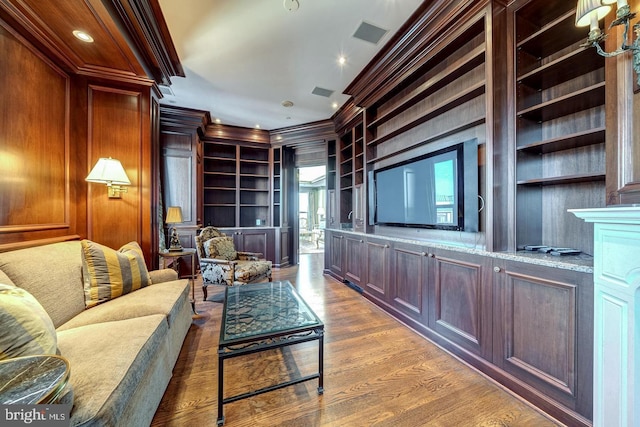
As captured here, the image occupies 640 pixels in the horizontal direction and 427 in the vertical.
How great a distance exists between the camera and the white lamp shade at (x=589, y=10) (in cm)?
115

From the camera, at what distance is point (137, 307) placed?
1.77 m

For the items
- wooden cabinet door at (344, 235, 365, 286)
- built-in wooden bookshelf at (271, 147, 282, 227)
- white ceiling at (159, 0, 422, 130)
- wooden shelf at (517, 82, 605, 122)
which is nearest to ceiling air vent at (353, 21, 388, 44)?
white ceiling at (159, 0, 422, 130)

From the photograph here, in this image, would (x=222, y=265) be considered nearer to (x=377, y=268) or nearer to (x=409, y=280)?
(x=377, y=268)

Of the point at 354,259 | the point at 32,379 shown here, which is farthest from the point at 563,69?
the point at 32,379

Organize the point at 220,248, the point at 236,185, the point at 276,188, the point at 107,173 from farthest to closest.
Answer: the point at 276,188, the point at 236,185, the point at 220,248, the point at 107,173

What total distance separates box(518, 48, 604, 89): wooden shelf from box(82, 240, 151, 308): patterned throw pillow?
10.9 ft

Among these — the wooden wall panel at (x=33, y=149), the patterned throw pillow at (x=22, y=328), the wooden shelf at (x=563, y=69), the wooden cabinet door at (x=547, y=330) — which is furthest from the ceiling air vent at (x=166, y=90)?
→ the wooden cabinet door at (x=547, y=330)

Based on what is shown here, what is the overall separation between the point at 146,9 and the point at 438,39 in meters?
2.45

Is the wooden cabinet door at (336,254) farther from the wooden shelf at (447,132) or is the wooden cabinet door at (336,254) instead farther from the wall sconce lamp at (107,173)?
the wall sconce lamp at (107,173)

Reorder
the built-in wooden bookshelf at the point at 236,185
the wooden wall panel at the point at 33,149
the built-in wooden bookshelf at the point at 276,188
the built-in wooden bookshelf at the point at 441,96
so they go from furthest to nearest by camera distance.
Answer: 1. the built-in wooden bookshelf at the point at 276,188
2. the built-in wooden bookshelf at the point at 236,185
3. the built-in wooden bookshelf at the point at 441,96
4. the wooden wall panel at the point at 33,149

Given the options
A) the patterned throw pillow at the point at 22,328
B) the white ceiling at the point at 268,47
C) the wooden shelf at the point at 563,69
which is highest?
the white ceiling at the point at 268,47

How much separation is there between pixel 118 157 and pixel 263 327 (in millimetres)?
2403

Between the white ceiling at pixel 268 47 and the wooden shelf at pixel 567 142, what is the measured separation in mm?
1510

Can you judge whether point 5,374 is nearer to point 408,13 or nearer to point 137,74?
point 137,74
